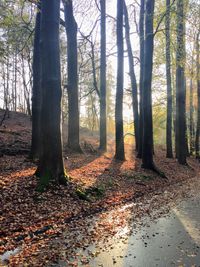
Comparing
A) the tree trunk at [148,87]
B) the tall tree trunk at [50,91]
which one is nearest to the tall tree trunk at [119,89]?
the tree trunk at [148,87]

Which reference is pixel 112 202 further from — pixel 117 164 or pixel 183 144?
pixel 183 144

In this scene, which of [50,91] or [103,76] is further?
[103,76]

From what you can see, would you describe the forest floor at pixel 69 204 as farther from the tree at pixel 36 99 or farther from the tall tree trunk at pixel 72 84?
the tall tree trunk at pixel 72 84

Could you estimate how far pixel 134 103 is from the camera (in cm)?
2095

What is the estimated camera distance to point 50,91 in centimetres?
913

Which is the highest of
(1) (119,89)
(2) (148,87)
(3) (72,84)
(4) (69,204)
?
(3) (72,84)

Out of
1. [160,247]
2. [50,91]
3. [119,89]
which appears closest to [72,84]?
[119,89]

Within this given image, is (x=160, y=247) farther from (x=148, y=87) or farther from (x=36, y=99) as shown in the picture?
(x=148, y=87)

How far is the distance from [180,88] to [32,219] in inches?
541

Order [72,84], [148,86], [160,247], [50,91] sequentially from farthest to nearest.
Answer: [72,84] → [148,86] → [50,91] → [160,247]

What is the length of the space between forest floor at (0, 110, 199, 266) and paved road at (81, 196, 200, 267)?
18.6 inches

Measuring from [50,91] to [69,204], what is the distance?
339 cm

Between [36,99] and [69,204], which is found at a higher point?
[36,99]

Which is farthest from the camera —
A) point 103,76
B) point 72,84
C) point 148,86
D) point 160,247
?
point 103,76
